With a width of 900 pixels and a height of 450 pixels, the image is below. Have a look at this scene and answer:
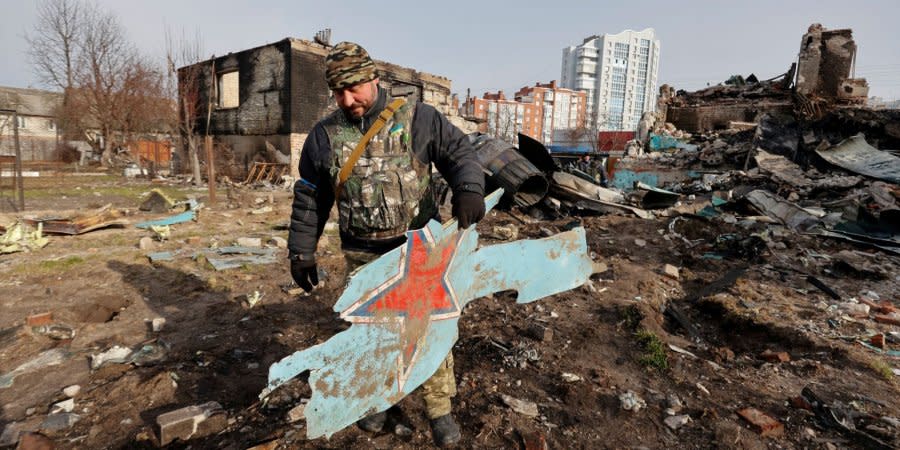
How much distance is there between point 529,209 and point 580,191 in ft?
3.40

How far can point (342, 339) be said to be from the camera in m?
1.63

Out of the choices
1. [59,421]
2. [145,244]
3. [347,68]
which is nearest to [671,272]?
[347,68]

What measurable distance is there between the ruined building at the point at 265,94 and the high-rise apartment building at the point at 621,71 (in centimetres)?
7324

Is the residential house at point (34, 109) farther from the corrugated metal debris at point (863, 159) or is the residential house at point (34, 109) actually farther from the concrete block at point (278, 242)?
the corrugated metal debris at point (863, 159)

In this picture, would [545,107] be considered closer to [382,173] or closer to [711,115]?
[711,115]

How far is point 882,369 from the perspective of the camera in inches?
106

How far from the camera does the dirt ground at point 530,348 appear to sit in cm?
211

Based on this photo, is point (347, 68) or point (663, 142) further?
point (663, 142)

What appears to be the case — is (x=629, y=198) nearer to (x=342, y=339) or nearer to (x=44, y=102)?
(x=342, y=339)

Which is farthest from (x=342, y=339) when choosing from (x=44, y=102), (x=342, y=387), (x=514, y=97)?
(x=514, y=97)

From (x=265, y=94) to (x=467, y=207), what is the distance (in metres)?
14.6

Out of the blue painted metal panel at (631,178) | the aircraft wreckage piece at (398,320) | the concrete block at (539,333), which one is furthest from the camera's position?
the blue painted metal panel at (631,178)

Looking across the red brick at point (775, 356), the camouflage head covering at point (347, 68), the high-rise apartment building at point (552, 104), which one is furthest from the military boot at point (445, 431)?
the high-rise apartment building at point (552, 104)

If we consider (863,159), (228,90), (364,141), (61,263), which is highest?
(228,90)
